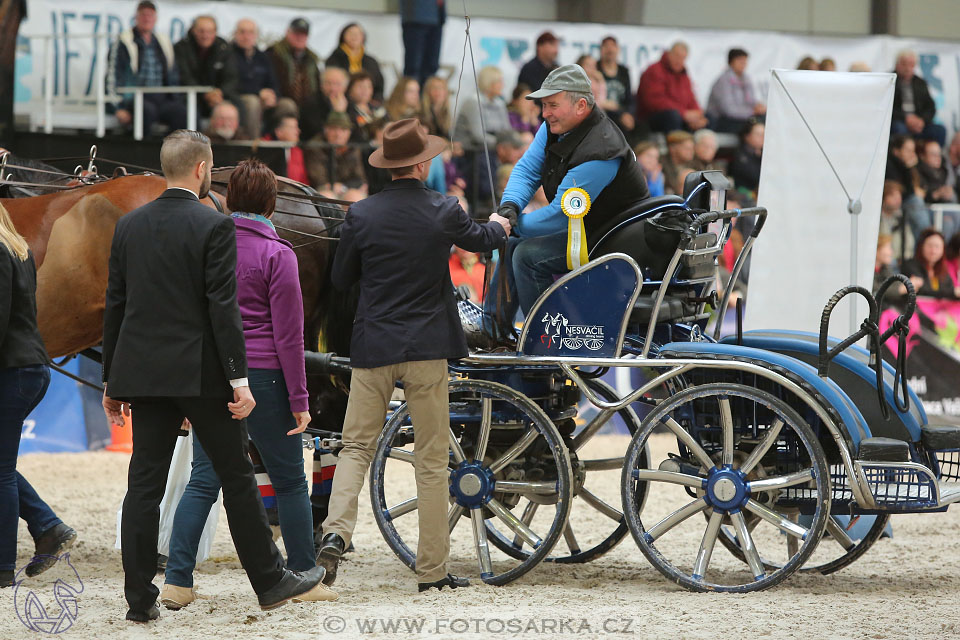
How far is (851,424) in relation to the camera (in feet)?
14.7

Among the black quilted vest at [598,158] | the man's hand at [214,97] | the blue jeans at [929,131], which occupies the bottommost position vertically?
the black quilted vest at [598,158]

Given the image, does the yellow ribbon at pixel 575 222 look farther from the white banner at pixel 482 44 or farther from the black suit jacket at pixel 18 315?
the white banner at pixel 482 44

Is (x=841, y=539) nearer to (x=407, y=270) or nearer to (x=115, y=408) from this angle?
(x=407, y=270)

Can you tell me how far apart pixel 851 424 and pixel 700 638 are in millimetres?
1145

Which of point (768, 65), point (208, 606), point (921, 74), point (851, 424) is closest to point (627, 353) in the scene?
point (851, 424)

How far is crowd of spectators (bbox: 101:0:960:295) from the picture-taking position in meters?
9.70

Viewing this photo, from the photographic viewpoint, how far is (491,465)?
193 inches

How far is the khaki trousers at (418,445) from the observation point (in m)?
4.49

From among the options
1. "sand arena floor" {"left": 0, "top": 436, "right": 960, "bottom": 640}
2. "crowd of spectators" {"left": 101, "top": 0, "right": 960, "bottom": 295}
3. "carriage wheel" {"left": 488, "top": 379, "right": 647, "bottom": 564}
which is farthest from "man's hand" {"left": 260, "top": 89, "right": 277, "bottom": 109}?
"carriage wheel" {"left": 488, "top": 379, "right": 647, "bottom": 564}

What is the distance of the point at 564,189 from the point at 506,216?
265 millimetres

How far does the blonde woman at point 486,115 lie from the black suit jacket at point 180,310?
6.92 metres

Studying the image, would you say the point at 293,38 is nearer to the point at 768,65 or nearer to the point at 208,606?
the point at 768,65

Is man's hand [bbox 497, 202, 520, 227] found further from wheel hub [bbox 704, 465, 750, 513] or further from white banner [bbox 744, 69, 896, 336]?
white banner [bbox 744, 69, 896, 336]

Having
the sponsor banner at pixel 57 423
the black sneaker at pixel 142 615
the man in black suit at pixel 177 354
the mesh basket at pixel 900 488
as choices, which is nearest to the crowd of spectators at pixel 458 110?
the sponsor banner at pixel 57 423
